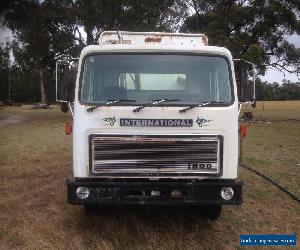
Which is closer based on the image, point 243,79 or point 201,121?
point 201,121

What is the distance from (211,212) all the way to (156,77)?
2.29m

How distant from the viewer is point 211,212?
7301mm

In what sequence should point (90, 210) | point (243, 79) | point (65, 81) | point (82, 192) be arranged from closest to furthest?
point (82, 192) → point (65, 81) → point (243, 79) → point (90, 210)

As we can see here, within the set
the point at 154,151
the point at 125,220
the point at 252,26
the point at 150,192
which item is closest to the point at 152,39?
the point at 154,151

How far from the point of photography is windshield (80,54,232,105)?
21.0ft

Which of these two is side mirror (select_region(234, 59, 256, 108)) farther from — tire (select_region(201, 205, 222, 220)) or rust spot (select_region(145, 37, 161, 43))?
tire (select_region(201, 205, 222, 220))

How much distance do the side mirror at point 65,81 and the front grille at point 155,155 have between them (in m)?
0.84

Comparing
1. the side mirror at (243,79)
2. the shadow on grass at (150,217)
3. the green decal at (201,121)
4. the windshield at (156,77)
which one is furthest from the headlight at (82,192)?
the side mirror at (243,79)

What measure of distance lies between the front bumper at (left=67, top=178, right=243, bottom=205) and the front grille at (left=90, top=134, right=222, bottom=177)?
0.15 meters

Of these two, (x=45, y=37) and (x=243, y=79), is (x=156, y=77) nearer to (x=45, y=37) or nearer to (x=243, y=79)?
(x=243, y=79)

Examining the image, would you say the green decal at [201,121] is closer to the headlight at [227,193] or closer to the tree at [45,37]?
the headlight at [227,193]

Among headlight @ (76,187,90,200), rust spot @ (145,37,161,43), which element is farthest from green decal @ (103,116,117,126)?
rust spot @ (145,37,161,43)

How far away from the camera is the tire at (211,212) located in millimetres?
7162

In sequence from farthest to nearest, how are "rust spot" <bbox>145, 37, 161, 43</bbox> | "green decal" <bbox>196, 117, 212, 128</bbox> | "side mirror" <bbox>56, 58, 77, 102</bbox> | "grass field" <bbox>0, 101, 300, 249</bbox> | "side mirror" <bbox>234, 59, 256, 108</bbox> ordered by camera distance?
1. "rust spot" <bbox>145, 37, 161, 43</bbox>
2. "side mirror" <bbox>234, 59, 256, 108</bbox>
3. "side mirror" <bbox>56, 58, 77, 102</bbox>
4. "grass field" <bbox>0, 101, 300, 249</bbox>
5. "green decal" <bbox>196, 117, 212, 128</bbox>
